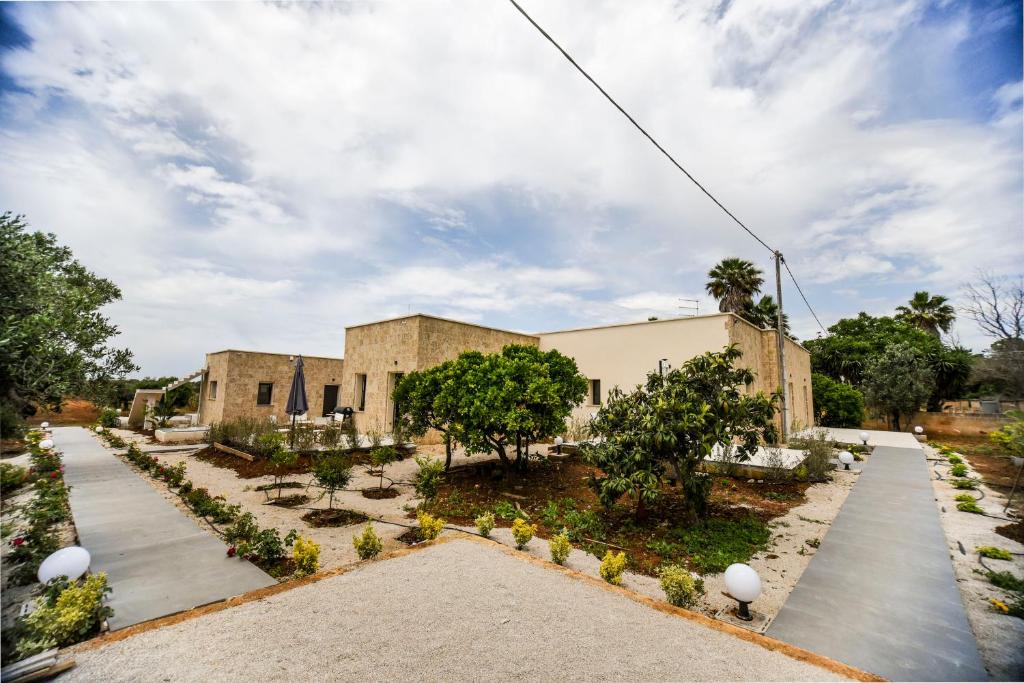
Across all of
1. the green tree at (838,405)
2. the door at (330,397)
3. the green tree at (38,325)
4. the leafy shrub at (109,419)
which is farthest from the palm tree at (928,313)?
the leafy shrub at (109,419)

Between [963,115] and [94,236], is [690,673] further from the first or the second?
[94,236]

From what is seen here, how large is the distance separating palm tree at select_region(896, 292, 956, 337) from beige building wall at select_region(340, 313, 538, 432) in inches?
1396

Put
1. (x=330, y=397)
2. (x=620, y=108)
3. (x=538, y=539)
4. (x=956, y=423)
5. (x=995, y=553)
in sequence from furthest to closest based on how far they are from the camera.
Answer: (x=330, y=397)
(x=956, y=423)
(x=538, y=539)
(x=620, y=108)
(x=995, y=553)

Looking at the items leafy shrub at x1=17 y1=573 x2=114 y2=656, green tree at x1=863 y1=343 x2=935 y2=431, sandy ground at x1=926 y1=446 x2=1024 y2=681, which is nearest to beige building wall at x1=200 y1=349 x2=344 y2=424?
leafy shrub at x1=17 y1=573 x2=114 y2=656

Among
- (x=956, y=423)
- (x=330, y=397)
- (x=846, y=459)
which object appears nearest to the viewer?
(x=846, y=459)

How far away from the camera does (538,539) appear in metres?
5.71

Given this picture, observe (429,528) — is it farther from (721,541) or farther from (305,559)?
(721,541)

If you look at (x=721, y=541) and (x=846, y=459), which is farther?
(x=846, y=459)

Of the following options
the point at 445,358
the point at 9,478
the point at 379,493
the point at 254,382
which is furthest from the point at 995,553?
the point at 254,382

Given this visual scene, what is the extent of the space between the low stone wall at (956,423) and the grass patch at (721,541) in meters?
23.4

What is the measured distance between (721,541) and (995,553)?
328 centimetres

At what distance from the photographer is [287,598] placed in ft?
11.4

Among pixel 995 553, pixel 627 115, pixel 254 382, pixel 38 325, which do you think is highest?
pixel 627 115

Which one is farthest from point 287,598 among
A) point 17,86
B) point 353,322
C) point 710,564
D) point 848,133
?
point 353,322
